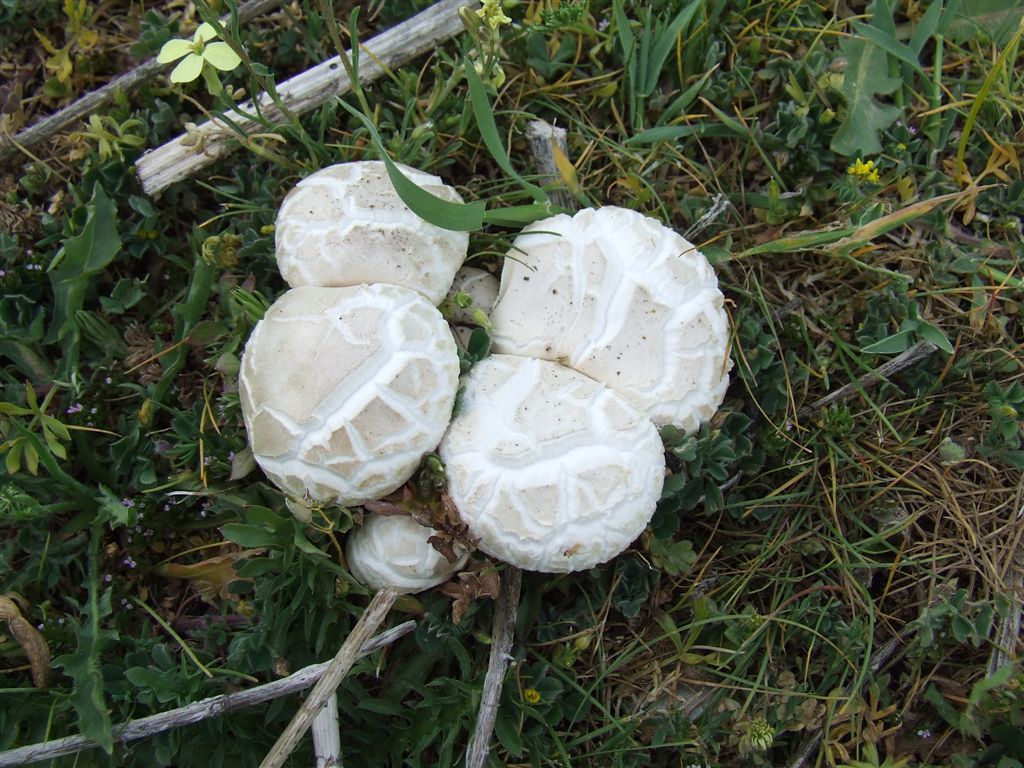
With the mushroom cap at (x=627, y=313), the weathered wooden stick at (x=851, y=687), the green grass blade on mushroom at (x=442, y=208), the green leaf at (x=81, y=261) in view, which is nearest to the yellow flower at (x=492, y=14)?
the green grass blade on mushroom at (x=442, y=208)

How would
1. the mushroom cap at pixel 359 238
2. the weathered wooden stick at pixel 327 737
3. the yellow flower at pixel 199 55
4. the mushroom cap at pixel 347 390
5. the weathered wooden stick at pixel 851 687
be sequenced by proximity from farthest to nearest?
the weathered wooden stick at pixel 851 687
the weathered wooden stick at pixel 327 737
the mushroom cap at pixel 359 238
the yellow flower at pixel 199 55
the mushroom cap at pixel 347 390

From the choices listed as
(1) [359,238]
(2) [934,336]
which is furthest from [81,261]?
(2) [934,336]

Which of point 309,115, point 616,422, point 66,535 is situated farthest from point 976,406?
point 66,535

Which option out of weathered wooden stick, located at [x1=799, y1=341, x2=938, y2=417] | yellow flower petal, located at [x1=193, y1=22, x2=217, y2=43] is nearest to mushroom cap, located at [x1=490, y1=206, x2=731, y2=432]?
weathered wooden stick, located at [x1=799, y1=341, x2=938, y2=417]

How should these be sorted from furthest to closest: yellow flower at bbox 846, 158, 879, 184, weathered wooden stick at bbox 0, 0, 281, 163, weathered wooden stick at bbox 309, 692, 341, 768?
weathered wooden stick at bbox 0, 0, 281, 163 → yellow flower at bbox 846, 158, 879, 184 → weathered wooden stick at bbox 309, 692, 341, 768

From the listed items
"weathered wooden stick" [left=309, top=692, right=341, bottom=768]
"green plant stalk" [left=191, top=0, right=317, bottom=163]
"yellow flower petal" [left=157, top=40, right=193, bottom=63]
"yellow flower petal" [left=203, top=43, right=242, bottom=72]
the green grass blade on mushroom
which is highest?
"yellow flower petal" [left=157, top=40, right=193, bottom=63]

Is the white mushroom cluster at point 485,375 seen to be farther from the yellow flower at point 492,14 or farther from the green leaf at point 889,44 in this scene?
the green leaf at point 889,44

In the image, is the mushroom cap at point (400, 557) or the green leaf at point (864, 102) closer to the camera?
the mushroom cap at point (400, 557)

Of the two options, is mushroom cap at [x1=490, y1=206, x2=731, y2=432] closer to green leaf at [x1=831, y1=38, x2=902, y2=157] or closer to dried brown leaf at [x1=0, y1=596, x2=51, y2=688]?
green leaf at [x1=831, y1=38, x2=902, y2=157]
